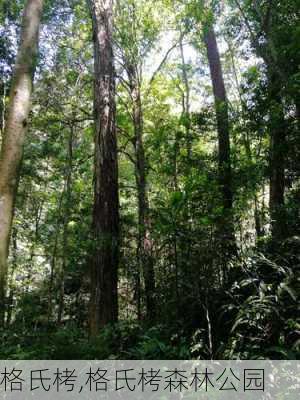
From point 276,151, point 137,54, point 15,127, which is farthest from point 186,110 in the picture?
point 15,127

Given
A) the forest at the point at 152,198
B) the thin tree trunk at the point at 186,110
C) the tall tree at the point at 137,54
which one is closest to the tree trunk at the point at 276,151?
the forest at the point at 152,198

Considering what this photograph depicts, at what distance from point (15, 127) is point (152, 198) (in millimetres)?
3542

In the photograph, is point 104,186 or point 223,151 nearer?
point 104,186

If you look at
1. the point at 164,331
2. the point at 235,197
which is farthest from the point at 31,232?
the point at 164,331

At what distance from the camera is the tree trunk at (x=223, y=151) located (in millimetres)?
3426

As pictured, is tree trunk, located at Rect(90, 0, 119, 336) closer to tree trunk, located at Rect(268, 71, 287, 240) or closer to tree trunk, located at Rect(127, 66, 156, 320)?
tree trunk, located at Rect(127, 66, 156, 320)

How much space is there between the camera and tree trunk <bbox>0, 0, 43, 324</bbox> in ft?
9.98

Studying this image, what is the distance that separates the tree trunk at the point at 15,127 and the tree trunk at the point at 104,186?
1.25 metres

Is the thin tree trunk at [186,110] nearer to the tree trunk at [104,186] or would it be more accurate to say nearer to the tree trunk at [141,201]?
the tree trunk at [141,201]

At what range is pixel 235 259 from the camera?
3.24m

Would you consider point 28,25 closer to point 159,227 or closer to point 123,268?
point 159,227

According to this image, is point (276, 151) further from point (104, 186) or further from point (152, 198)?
point (104, 186)

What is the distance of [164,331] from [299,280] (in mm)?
1204

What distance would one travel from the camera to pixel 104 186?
15.6 ft
